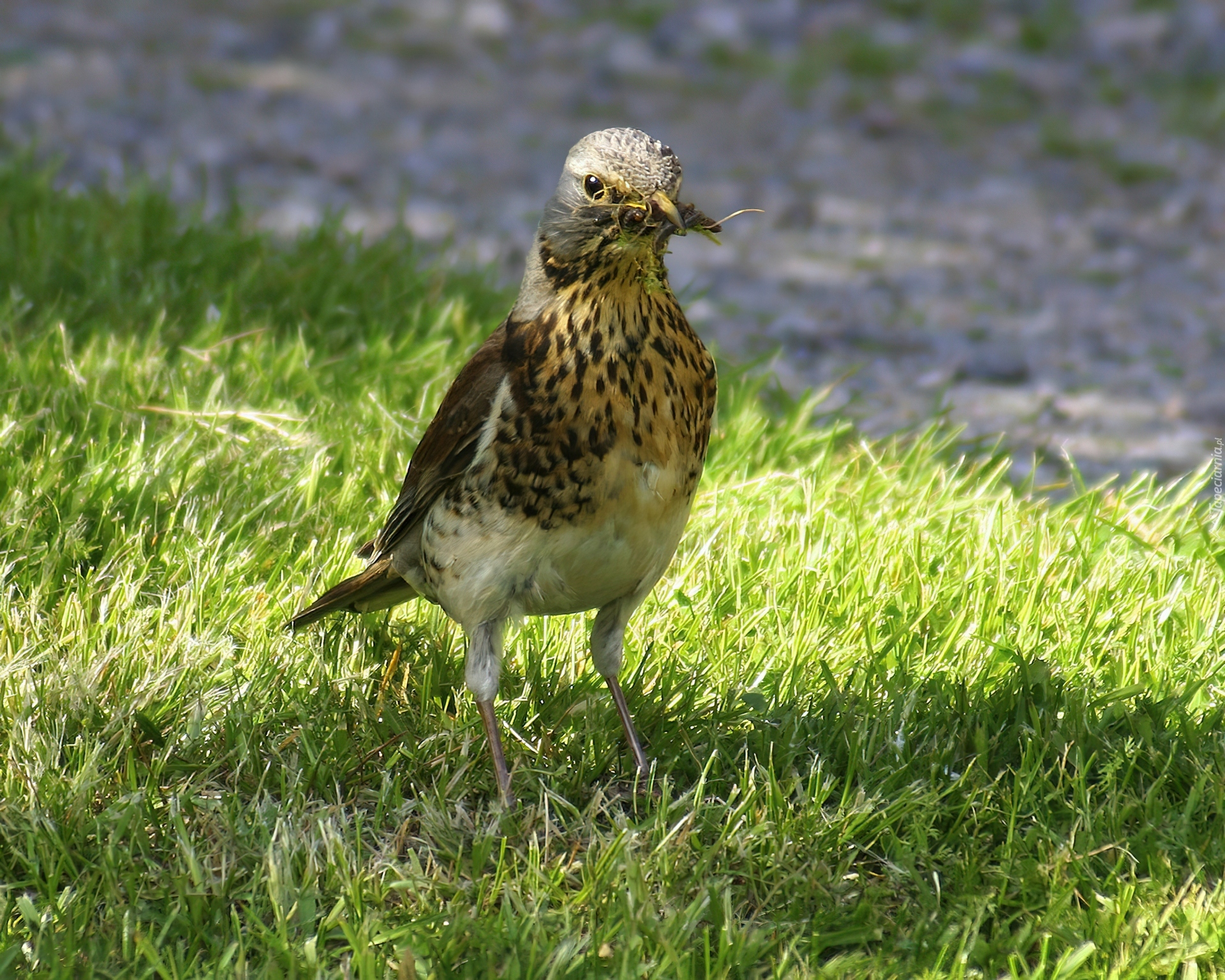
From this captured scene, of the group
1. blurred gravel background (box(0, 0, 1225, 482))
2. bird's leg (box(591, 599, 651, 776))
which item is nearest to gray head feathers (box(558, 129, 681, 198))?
bird's leg (box(591, 599, 651, 776))

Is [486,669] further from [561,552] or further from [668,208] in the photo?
[668,208]

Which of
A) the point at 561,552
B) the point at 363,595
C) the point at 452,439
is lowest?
the point at 363,595

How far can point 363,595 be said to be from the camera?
3.72m

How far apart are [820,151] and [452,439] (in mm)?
6287

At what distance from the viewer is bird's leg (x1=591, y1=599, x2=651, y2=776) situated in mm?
3480

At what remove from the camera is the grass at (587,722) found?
9.39 feet

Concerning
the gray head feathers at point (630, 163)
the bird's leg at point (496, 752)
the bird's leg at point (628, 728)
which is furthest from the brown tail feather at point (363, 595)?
the gray head feathers at point (630, 163)

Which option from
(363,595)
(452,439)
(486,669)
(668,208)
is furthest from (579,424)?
(363,595)

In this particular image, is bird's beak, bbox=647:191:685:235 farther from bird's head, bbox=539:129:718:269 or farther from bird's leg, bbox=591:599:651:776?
bird's leg, bbox=591:599:651:776

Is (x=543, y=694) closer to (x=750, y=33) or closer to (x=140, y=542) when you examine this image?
(x=140, y=542)

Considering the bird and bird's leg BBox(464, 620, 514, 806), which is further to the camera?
bird's leg BBox(464, 620, 514, 806)

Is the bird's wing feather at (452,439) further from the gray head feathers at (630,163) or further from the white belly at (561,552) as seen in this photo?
the gray head feathers at (630,163)

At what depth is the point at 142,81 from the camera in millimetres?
9211

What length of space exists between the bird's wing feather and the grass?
1.43 feet
